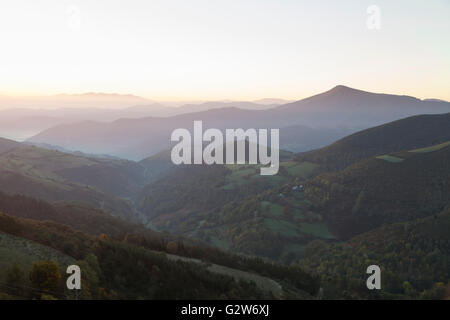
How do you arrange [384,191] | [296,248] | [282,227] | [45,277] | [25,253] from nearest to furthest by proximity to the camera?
[45,277]
[25,253]
[296,248]
[282,227]
[384,191]

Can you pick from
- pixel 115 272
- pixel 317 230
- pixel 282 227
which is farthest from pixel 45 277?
→ pixel 317 230

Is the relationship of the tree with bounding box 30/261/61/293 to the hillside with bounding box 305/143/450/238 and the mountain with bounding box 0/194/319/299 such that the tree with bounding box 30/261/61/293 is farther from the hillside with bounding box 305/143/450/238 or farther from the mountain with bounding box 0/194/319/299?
the hillside with bounding box 305/143/450/238

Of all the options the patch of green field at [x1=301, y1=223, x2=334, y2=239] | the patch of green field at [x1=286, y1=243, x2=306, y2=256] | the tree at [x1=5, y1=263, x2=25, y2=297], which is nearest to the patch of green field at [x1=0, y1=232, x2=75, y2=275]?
the tree at [x1=5, y1=263, x2=25, y2=297]

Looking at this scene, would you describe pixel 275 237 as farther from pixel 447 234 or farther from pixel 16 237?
pixel 16 237

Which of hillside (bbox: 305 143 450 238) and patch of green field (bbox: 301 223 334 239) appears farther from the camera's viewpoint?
hillside (bbox: 305 143 450 238)

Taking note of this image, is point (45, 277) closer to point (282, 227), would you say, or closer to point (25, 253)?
point (25, 253)

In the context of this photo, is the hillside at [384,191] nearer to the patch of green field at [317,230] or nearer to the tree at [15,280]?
the patch of green field at [317,230]
